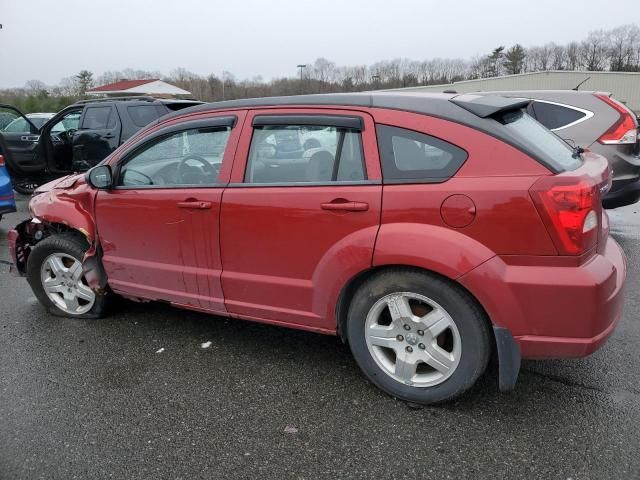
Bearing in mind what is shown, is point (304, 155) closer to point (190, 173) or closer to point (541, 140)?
point (190, 173)

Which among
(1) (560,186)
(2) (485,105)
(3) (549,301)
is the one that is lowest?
(3) (549,301)

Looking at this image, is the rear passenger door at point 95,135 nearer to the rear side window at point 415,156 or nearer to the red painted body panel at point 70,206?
the red painted body panel at point 70,206

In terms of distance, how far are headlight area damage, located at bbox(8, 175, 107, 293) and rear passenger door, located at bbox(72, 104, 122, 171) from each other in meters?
4.62

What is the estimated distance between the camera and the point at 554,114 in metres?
6.07

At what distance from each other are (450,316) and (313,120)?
1327 mm

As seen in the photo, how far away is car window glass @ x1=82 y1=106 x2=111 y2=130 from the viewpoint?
8.84 metres

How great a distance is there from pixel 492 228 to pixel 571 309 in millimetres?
521

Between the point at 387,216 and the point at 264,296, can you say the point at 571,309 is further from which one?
the point at 264,296

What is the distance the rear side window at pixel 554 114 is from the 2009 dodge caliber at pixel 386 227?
10.0 feet

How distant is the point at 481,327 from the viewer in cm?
260

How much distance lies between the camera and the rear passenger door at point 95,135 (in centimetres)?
871

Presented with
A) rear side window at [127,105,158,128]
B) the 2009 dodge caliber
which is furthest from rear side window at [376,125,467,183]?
rear side window at [127,105,158,128]

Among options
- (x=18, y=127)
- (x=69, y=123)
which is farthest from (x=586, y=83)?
(x=69, y=123)

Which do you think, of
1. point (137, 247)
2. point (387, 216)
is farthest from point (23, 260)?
point (387, 216)
